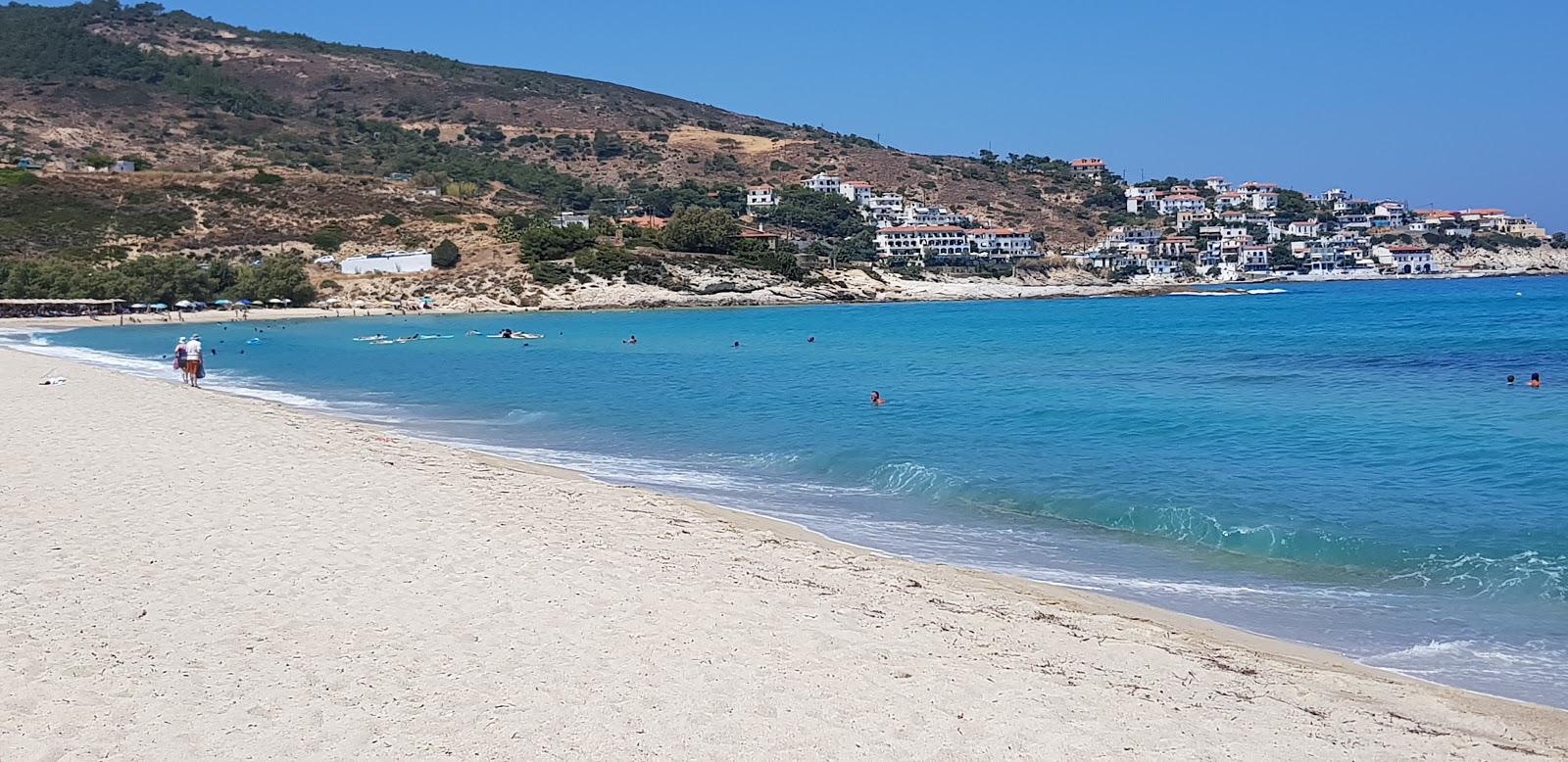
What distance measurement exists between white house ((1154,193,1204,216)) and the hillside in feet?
35.9

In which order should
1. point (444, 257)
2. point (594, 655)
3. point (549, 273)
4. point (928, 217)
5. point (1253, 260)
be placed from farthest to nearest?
point (1253, 260) → point (928, 217) → point (444, 257) → point (549, 273) → point (594, 655)

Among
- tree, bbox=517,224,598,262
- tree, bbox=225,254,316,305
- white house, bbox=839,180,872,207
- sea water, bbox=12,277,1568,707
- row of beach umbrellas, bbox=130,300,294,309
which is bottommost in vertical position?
sea water, bbox=12,277,1568,707

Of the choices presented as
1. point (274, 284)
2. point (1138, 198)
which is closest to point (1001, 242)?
point (1138, 198)

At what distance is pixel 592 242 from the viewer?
82.6 metres

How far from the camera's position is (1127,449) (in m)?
16.8

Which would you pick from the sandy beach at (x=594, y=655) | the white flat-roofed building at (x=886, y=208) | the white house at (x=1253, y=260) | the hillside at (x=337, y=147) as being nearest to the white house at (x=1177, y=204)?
the hillside at (x=337, y=147)

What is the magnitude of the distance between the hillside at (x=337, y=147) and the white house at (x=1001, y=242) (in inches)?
480

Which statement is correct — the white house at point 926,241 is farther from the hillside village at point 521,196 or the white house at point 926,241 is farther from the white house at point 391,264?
the white house at point 391,264

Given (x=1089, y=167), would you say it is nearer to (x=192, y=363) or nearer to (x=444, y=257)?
(x=444, y=257)

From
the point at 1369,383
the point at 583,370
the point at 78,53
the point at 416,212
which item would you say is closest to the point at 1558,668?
the point at 1369,383

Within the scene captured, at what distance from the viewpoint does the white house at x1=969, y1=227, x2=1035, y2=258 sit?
12169 centimetres

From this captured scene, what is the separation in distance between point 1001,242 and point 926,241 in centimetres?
812

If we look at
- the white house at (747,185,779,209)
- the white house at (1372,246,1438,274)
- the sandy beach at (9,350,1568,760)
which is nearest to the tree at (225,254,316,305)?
the white house at (747,185,779,209)

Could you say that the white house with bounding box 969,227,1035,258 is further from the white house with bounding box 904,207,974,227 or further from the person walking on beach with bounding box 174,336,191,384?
the person walking on beach with bounding box 174,336,191,384
